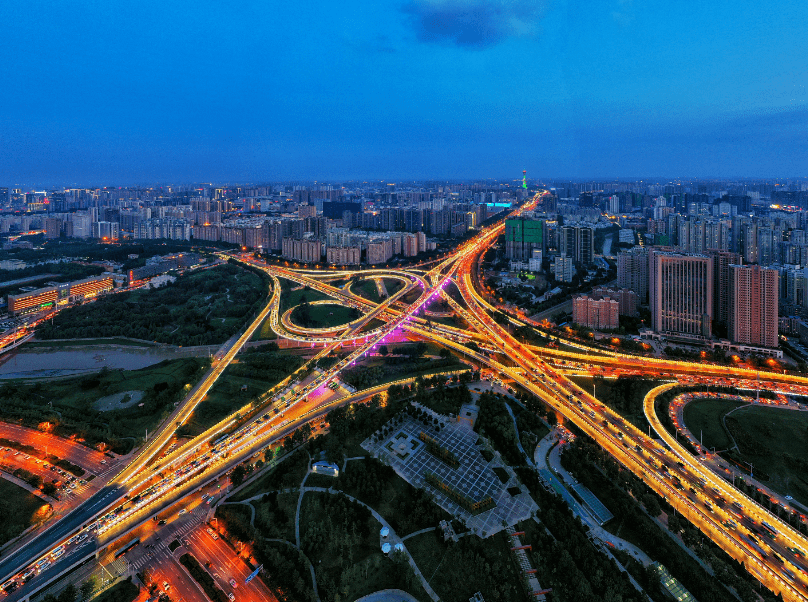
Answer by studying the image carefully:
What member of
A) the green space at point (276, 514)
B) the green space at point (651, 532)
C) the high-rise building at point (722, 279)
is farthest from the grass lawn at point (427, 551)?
the high-rise building at point (722, 279)

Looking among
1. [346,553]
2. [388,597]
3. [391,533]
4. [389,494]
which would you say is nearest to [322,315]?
[389,494]

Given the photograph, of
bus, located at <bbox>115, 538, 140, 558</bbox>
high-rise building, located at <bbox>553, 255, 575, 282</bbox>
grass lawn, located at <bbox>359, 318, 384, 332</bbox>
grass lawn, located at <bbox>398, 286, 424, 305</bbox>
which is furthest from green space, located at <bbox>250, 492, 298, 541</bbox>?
high-rise building, located at <bbox>553, 255, 575, 282</bbox>

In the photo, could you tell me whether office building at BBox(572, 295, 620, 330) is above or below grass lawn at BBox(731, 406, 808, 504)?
above

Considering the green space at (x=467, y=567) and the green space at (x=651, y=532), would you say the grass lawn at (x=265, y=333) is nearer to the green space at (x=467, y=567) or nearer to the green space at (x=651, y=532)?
the green space at (x=467, y=567)

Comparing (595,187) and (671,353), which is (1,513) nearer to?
(671,353)

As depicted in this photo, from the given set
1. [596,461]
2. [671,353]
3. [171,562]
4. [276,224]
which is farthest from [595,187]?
[171,562]

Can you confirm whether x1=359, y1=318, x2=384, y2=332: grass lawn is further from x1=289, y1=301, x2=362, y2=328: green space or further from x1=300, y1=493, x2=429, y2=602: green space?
x1=300, y1=493, x2=429, y2=602: green space
